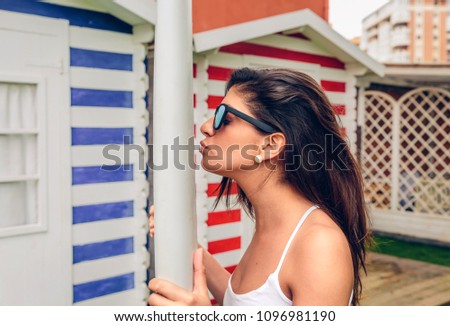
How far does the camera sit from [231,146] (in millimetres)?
1554

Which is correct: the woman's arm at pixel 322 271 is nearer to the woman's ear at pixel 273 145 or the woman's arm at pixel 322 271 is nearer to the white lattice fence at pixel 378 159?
the woman's ear at pixel 273 145

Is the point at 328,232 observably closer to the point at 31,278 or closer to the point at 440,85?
the point at 31,278

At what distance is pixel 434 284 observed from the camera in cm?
607

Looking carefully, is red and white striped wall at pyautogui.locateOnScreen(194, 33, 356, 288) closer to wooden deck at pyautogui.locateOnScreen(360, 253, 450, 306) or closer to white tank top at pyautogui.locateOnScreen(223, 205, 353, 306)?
wooden deck at pyautogui.locateOnScreen(360, 253, 450, 306)

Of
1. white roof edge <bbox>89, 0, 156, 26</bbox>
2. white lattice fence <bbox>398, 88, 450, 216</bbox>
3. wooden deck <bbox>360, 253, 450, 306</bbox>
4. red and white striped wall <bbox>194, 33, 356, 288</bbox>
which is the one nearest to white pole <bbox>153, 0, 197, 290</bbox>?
white roof edge <bbox>89, 0, 156, 26</bbox>

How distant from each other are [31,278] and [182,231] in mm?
2915

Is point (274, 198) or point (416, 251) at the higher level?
point (274, 198)

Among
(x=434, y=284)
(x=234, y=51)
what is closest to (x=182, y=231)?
(x=234, y=51)

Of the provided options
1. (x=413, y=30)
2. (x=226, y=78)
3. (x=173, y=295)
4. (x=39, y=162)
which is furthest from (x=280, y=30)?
(x=413, y=30)

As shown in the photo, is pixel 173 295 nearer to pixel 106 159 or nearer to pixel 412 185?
pixel 106 159

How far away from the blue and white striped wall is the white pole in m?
2.87

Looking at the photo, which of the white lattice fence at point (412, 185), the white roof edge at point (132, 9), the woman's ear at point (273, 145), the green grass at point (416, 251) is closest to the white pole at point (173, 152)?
the woman's ear at point (273, 145)

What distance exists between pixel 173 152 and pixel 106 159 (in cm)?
302

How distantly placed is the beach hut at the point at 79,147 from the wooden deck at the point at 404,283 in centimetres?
219
